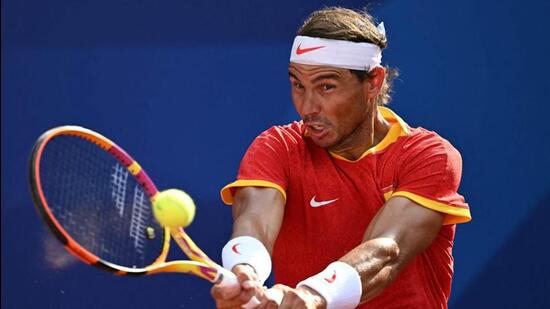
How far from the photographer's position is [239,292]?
127 inches

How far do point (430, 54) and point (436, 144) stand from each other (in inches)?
42.3

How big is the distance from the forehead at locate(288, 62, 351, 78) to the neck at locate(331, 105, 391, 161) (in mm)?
206

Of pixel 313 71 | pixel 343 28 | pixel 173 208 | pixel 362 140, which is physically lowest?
pixel 173 208

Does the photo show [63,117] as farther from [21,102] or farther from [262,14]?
[262,14]

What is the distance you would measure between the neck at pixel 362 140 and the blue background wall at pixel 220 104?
0.77 metres

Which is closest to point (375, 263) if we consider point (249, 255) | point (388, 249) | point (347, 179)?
point (388, 249)

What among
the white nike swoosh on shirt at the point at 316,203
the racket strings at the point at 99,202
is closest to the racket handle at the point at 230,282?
the racket strings at the point at 99,202

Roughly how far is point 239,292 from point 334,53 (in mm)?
967

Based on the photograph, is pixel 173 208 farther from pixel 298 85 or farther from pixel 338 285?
pixel 298 85

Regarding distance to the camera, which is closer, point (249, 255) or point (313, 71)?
point (249, 255)

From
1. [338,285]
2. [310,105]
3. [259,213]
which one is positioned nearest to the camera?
[338,285]

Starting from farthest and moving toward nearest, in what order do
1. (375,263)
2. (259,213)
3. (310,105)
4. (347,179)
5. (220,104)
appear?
(220,104) → (347,179) → (310,105) → (259,213) → (375,263)

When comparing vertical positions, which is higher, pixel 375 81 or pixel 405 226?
pixel 375 81

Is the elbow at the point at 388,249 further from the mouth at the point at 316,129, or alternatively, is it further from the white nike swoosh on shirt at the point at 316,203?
the mouth at the point at 316,129
